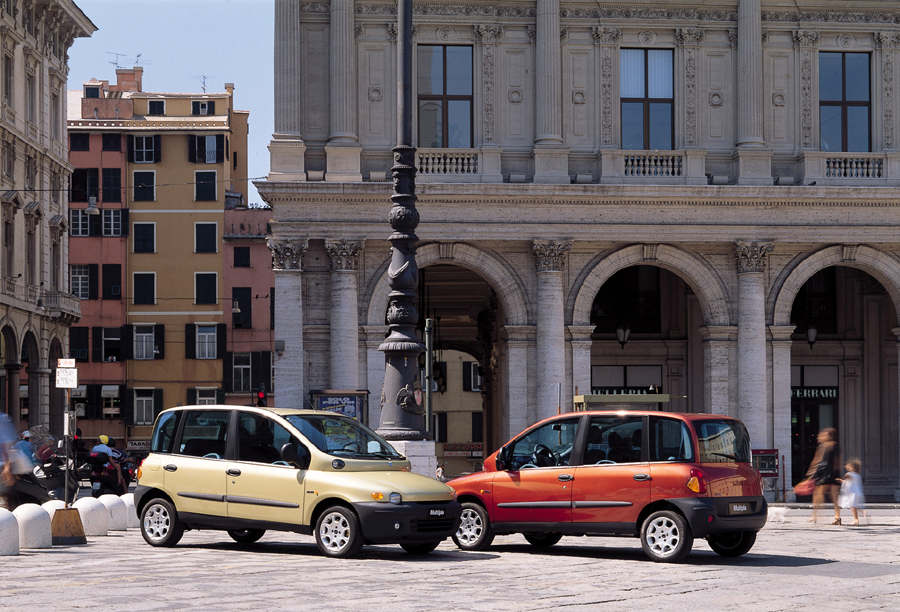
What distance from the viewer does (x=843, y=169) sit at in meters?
37.5

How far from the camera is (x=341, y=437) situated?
683 inches

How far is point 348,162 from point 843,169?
471 inches

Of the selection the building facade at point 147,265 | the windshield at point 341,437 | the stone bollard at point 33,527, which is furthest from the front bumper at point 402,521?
the building facade at point 147,265

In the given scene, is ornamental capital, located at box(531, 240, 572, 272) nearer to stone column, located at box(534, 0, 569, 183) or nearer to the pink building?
stone column, located at box(534, 0, 569, 183)

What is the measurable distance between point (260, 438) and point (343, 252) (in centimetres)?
1865

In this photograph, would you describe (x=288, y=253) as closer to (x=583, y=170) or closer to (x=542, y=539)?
(x=583, y=170)

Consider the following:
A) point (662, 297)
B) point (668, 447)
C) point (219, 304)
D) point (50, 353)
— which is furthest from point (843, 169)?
point (219, 304)

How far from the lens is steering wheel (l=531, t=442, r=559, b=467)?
1809 centimetres

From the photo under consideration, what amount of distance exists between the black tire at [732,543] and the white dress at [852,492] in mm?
8468

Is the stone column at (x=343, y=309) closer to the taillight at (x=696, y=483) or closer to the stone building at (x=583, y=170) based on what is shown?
the stone building at (x=583, y=170)

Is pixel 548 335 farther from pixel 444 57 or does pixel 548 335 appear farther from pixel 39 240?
pixel 39 240

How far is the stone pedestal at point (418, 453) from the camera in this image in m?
19.9

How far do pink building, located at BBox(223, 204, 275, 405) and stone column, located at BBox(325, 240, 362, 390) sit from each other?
41.0m

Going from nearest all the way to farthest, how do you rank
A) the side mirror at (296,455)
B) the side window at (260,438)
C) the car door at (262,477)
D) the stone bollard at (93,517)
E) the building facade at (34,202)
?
the side mirror at (296,455)
the car door at (262,477)
the side window at (260,438)
the stone bollard at (93,517)
the building facade at (34,202)
